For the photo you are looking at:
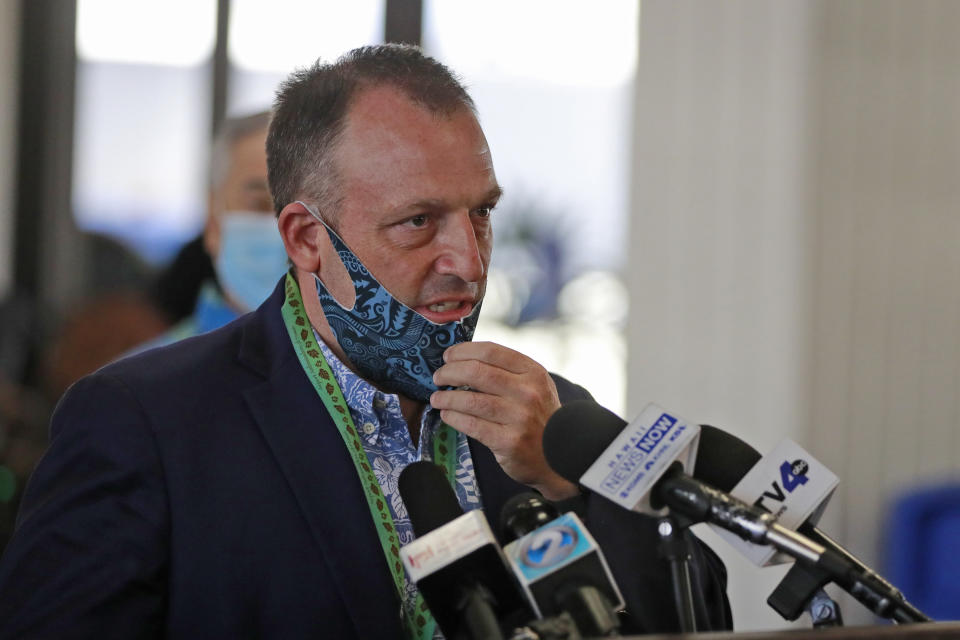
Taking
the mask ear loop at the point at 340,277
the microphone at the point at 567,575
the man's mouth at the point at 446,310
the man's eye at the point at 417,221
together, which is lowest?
the microphone at the point at 567,575

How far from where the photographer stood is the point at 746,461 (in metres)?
1.23

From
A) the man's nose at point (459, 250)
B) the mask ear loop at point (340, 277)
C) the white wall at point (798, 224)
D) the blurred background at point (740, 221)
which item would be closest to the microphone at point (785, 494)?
the man's nose at point (459, 250)

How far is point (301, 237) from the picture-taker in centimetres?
162

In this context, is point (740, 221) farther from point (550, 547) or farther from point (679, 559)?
point (550, 547)

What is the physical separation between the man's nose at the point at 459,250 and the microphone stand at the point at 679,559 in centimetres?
50

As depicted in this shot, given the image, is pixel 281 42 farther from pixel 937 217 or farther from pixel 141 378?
pixel 141 378

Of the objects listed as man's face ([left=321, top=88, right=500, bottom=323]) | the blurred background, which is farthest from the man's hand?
the blurred background

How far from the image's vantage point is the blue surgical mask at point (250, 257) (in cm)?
295

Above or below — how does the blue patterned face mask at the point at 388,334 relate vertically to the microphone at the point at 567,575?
above

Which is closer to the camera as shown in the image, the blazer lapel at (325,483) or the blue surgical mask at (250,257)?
the blazer lapel at (325,483)

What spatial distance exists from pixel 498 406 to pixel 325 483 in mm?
254

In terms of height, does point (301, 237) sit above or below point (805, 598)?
above

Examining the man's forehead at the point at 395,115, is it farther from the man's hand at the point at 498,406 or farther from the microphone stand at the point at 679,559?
the microphone stand at the point at 679,559

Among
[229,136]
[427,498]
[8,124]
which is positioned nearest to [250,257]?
[229,136]
